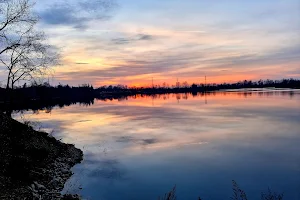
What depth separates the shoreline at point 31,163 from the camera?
1053 cm

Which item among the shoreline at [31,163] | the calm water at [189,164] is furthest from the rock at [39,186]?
the calm water at [189,164]

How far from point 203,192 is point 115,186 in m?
4.22

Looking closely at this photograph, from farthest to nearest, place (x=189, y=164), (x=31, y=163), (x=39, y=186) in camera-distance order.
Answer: (x=189, y=164) → (x=31, y=163) → (x=39, y=186)

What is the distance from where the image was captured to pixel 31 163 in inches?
Answer: 536

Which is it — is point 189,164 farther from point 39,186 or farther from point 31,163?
point 31,163

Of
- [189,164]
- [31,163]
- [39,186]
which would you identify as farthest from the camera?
[189,164]

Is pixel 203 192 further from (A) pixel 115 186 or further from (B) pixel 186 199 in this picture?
(A) pixel 115 186

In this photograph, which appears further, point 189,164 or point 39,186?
point 189,164

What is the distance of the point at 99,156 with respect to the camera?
19.0 metres

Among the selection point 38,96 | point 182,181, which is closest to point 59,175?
point 182,181

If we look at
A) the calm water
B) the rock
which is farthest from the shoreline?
the calm water

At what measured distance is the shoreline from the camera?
10.5 m

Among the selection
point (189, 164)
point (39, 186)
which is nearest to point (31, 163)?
point (39, 186)

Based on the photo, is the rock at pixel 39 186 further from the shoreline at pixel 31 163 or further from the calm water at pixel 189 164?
the calm water at pixel 189 164
